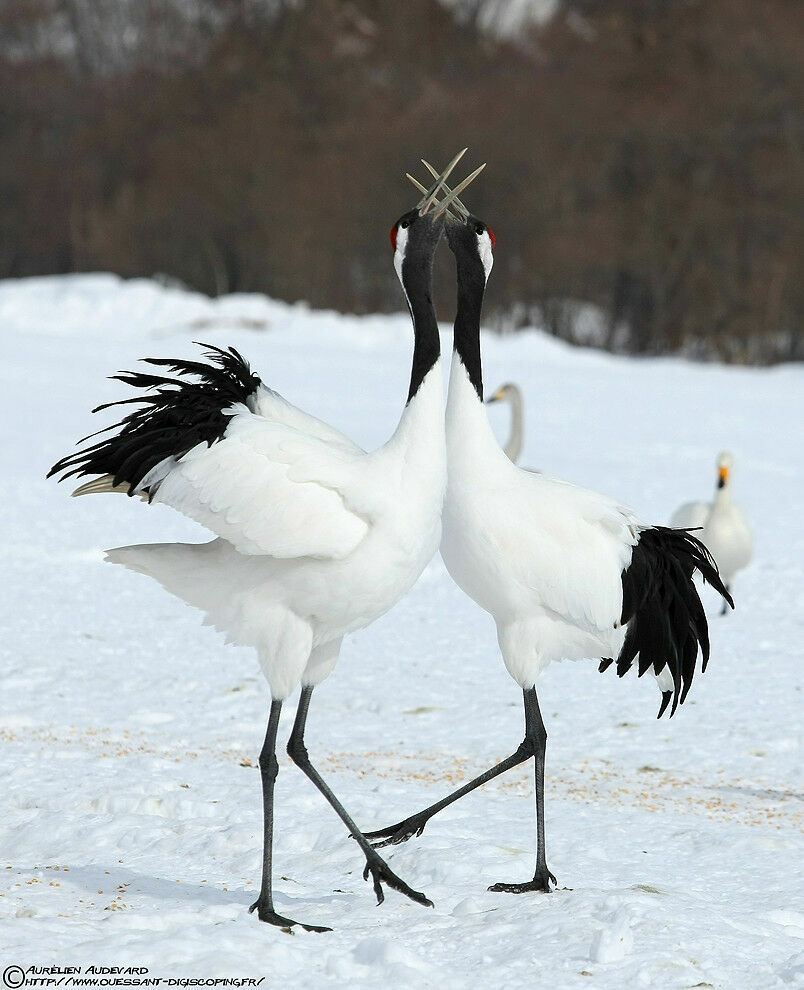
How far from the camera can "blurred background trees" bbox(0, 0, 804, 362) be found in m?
27.7

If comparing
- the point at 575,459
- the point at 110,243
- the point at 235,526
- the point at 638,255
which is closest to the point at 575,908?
the point at 235,526

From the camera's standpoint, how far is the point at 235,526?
363cm

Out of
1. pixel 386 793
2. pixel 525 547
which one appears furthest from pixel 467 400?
pixel 386 793

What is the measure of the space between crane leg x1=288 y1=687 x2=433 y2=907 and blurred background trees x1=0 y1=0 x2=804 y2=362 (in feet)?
72.3

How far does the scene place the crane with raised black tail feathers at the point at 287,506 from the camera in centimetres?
362

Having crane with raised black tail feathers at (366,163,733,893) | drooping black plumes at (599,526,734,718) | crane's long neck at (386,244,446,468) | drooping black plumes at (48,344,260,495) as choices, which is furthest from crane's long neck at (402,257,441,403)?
drooping black plumes at (599,526,734,718)

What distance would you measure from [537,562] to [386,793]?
1317 mm

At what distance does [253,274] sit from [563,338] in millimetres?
7039

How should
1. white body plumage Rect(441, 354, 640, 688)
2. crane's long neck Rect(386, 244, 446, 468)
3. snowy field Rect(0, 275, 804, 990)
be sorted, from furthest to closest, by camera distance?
white body plumage Rect(441, 354, 640, 688)
crane's long neck Rect(386, 244, 446, 468)
snowy field Rect(0, 275, 804, 990)

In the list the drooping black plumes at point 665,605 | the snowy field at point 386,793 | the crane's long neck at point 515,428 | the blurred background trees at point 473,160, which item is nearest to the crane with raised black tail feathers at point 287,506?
the snowy field at point 386,793

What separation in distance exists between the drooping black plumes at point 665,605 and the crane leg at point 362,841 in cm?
106

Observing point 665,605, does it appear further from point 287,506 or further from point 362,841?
point 287,506

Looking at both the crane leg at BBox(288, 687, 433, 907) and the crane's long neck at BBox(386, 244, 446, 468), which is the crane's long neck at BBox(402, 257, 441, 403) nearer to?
the crane's long neck at BBox(386, 244, 446, 468)

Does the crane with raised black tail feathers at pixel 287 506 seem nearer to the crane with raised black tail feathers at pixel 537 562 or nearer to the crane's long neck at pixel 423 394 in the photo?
the crane's long neck at pixel 423 394
